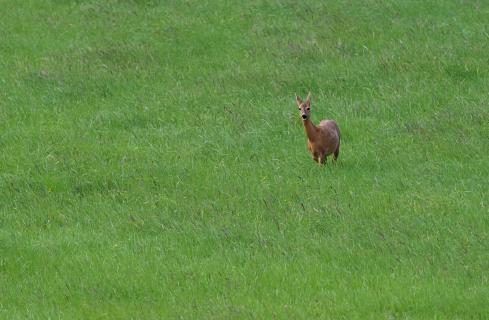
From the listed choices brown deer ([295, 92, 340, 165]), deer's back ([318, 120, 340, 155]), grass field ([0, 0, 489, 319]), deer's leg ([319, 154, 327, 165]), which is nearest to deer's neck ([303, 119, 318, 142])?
brown deer ([295, 92, 340, 165])

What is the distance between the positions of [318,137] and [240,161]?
129 cm

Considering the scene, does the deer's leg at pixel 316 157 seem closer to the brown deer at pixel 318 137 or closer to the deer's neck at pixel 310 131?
the brown deer at pixel 318 137

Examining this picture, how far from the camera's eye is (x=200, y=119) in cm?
1856

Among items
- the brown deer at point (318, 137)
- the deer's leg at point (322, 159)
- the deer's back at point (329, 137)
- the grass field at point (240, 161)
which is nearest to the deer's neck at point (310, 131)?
the brown deer at point (318, 137)

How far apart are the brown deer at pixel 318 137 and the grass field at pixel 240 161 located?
27cm

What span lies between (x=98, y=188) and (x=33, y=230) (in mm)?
1729

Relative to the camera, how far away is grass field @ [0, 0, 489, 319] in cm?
1175

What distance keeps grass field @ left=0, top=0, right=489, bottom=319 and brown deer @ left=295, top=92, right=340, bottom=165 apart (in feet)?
0.88

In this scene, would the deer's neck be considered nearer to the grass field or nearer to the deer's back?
the deer's back

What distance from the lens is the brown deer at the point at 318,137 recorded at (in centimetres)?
1560

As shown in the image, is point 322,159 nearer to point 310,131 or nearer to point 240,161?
point 310,131

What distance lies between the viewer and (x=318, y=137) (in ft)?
51.5

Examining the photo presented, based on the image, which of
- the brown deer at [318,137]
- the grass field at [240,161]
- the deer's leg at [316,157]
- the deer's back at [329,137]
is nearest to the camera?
the grass field at [240,161]

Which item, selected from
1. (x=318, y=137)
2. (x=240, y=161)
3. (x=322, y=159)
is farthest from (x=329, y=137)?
(x=240, y=161)
